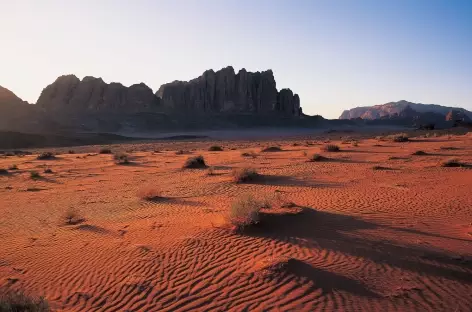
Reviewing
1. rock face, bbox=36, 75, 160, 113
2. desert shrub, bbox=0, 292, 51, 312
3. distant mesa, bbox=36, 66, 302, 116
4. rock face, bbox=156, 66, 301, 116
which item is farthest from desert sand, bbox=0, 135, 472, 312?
rock face, bbox=156, 66, 301, 116

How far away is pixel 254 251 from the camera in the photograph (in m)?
7.19

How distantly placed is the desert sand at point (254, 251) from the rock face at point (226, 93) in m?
112

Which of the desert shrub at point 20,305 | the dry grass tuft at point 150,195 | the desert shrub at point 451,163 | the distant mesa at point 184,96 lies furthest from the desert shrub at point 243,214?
the distant mesa at point 184,96

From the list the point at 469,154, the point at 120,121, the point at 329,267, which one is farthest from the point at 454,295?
the point at 120,121

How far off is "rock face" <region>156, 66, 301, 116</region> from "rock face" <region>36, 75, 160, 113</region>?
10.4 m

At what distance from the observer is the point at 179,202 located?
1224 cm

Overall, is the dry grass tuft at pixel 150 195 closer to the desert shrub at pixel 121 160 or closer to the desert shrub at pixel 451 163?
the desert shrub at pixel 121 160

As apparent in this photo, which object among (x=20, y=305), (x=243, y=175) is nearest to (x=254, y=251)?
(x=20, y=305)

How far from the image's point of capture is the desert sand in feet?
18.7

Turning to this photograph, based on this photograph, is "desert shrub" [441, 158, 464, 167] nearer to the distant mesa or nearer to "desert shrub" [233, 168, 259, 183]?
"desert shrub" [233, 168, 259, 183]

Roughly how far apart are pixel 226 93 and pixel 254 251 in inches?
4783

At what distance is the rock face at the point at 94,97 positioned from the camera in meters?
108

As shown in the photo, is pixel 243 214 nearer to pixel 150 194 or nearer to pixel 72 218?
pixel 72 218

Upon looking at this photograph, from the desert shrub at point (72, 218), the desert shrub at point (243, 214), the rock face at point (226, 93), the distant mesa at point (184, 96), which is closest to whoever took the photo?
the desert shrub at point (243, 214)
